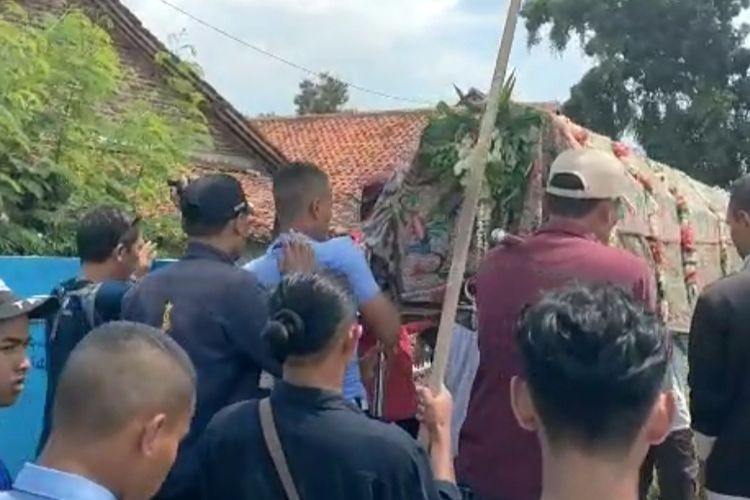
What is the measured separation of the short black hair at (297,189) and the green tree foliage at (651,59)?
20.6 meters

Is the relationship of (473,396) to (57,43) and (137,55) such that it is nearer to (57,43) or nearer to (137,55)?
(57,43)

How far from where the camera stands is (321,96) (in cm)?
5384

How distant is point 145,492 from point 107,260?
275 centimetres

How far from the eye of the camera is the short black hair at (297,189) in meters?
4.69

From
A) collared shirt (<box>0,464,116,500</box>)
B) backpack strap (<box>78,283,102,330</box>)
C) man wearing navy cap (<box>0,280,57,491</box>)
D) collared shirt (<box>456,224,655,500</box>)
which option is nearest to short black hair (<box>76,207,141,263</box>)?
backpack strap (<box>78,283,102,330</box>)

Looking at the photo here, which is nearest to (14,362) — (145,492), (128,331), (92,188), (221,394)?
(221,394)

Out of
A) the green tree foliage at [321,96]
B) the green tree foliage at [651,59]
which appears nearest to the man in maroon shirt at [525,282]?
the green tree foliage at [651,59]

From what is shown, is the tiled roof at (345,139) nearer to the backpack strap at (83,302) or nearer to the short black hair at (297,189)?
the backpack strap at (83,302)

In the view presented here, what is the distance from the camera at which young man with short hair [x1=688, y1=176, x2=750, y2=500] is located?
421cm

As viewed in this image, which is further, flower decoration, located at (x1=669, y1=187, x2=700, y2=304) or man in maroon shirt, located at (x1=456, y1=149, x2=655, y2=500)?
flower decoration, located at (x1=669, y1=187, x2=700, y2=304)

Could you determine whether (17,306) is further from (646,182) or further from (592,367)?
(646,182)

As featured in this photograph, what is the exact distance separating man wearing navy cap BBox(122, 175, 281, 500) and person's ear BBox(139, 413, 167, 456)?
4.42 feet

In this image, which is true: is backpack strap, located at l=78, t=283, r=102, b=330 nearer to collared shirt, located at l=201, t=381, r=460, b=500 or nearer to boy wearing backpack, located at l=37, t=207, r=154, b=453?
boy wearing backpack, located at l=37, t=207, r=154, b=453

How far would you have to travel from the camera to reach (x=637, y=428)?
6.48ft
